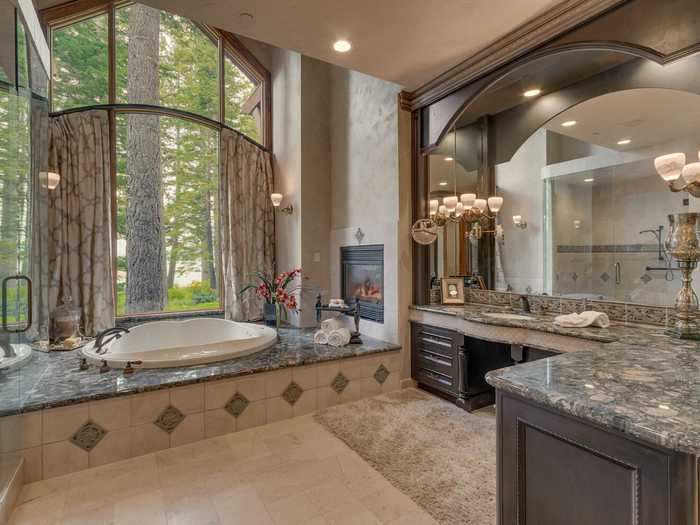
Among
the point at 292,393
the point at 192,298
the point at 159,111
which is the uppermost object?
the point at 159,111

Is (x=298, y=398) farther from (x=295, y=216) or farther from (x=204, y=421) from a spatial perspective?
(x=295, y=216)

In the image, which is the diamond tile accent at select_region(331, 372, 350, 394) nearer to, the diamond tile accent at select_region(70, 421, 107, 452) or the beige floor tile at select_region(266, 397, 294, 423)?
the beige floor tile at select_region(266, 397, 294, 423)

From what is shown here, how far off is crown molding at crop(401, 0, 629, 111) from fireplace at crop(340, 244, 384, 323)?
1522 mm

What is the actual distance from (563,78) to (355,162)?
2121 mm

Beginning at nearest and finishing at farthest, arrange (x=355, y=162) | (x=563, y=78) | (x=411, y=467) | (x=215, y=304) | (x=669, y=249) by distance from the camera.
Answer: (x=669, y=249), (x=411, y=467), (x=563, y=78), (x=355, y=162), (x=215, y=304)

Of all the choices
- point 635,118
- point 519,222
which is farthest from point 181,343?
point 635,118

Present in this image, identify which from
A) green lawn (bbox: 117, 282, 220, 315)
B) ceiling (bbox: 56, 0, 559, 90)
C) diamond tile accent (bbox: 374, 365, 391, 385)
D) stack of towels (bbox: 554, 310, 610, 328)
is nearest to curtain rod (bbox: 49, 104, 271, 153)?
green lawn (bbox: 117, 282, 220, 315)

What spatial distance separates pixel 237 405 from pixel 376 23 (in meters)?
2.80

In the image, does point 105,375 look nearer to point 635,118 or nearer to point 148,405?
point 148,405

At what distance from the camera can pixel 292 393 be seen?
9.39 feet

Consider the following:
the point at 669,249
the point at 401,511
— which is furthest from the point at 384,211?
the point at 401,511

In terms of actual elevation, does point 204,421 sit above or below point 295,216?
below

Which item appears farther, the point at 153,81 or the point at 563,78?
the point at 153,81

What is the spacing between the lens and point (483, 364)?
3.08m
